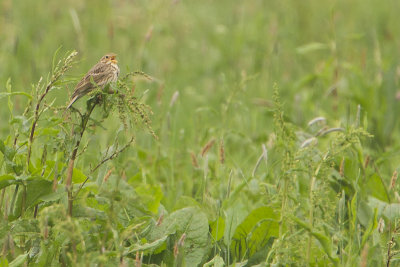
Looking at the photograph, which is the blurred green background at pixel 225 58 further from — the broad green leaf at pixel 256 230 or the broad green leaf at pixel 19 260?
the broad green leaf at pixel 19 260

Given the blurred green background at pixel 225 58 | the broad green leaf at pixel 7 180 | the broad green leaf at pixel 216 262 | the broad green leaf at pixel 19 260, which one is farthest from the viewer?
the blurred green background at pixel 225 58

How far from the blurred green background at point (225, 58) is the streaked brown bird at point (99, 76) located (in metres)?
1.13

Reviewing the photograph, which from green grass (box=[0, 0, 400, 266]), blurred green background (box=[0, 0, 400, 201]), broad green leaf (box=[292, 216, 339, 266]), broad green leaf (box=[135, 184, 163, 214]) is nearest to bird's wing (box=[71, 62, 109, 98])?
green grass (box=[0, 0, 400, 266])

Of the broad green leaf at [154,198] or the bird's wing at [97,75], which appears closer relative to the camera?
the bird's wing at [97,75]

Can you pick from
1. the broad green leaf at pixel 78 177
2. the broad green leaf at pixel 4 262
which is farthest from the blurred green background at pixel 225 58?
the broad green leaf at pixel 4 262

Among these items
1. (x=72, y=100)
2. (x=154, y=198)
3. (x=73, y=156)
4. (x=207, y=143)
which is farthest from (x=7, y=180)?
(x=207, y=143)

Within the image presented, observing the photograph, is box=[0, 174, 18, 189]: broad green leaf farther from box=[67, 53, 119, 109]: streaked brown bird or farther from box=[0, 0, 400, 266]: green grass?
box=[67, 53, 119, 109]: streaked brown bird

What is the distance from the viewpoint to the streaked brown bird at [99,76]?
351cm

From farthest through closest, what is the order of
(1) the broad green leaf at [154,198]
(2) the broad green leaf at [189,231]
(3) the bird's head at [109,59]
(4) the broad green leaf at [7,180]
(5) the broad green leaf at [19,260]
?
1. (3) the bird's head at [109,59]
2. (1) the broad green leaf at [154,198]
3. (2) the broad green leaf at [189,231]
4. (4) the broad green leaf at [7,180]
5. (5) the broad green leaf at [19,260]

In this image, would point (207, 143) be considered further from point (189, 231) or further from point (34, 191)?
point (34, 191)

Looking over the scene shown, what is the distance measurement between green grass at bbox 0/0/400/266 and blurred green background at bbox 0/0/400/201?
2cm

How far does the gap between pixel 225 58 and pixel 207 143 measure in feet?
12.3

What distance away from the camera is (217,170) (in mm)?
4613

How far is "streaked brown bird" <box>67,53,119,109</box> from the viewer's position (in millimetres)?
3510
